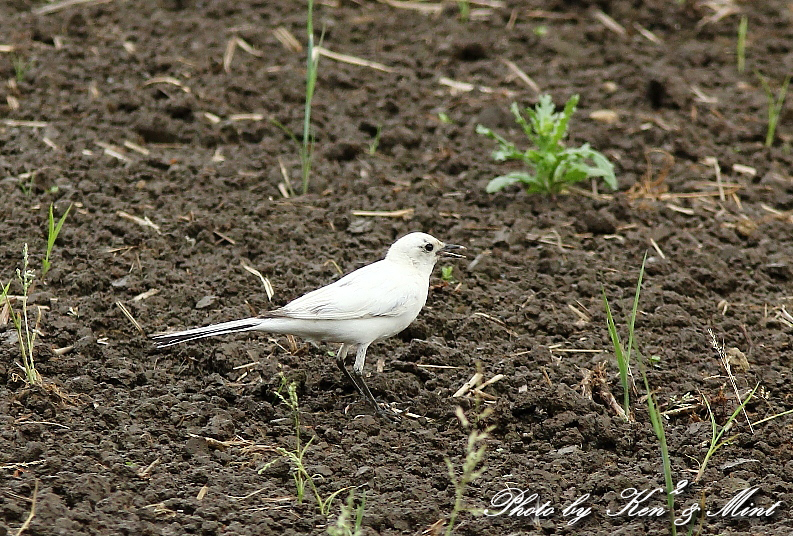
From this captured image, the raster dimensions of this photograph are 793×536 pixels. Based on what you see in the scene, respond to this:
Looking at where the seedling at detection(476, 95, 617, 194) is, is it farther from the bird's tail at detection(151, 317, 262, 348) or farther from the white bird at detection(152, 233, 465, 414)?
the bird's tail at detection(151, 317, 262, 348)

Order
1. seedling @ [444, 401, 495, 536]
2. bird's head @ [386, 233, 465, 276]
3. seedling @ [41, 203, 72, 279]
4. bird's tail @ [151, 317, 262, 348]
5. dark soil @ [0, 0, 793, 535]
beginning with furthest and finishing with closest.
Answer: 1. bird's head @ [386, 233, 465, 276]
2. seedling @ [41, 203, 72, 279]
3. bird's tail @ [151, 317, 262, 348]
4. dark soil @ [0, 0, 793, 535]
5. seedling @ [444, 401, 495, 536]

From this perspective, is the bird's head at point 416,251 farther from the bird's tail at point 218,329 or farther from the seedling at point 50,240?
the seedling at point 50,240

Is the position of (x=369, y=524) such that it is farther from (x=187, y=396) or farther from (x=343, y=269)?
(x=343, y=269)

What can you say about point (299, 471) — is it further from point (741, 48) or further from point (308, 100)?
point (741, 48)

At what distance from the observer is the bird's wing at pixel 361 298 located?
4719 mm

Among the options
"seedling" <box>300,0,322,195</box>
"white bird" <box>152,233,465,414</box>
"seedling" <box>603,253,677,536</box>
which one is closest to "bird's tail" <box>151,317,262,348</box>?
"white bird" <box>152,233,465,414</box>

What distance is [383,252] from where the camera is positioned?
6.01 m

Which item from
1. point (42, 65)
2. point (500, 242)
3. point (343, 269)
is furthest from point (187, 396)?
point (42, 65)

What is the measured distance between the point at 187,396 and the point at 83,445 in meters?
0.62

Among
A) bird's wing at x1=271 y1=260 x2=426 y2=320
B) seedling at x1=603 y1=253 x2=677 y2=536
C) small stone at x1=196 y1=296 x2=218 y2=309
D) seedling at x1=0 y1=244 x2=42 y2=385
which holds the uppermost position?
seedling at x1=603 y1=253 x2=677 y2=536

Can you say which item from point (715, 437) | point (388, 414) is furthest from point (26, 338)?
point (715, 437)

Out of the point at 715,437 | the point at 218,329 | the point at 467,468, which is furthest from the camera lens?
the point at 218,329

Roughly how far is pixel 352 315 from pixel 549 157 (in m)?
2.24

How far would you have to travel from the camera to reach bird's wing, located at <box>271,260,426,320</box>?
186 inches
